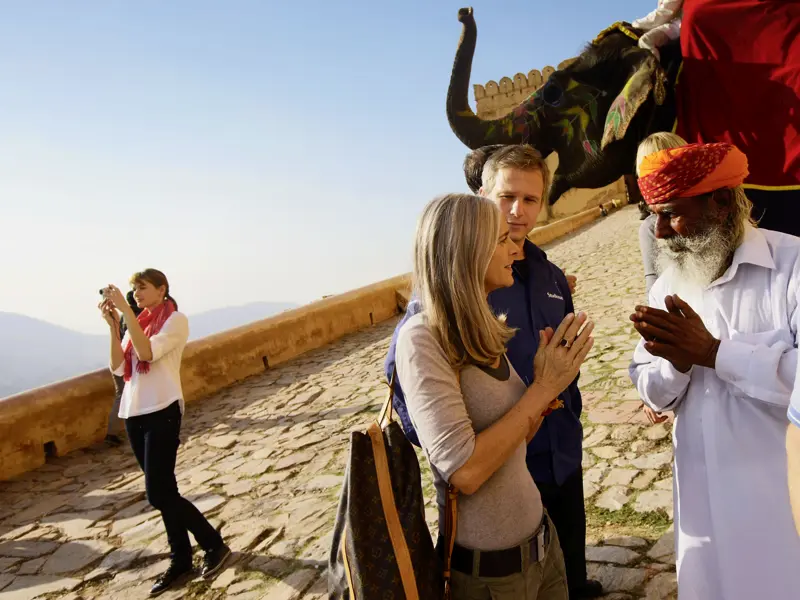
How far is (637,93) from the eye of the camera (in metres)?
3.83

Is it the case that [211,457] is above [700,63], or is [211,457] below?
below

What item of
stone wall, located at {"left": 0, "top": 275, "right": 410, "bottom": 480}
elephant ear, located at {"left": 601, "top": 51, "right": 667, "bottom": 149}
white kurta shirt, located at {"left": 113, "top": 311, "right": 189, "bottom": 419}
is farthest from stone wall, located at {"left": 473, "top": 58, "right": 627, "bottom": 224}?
white kurta shirt, located at {"left": 113, "top": 311, "right": 189, "bottom": 419}

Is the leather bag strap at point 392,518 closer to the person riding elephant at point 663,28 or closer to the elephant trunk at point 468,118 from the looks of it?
the person riding elephant at point 663,28

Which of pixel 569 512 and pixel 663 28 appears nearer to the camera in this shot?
pixel 569 512

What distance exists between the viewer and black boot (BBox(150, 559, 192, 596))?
3.73 meters

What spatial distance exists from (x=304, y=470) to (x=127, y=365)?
1826 millimetres

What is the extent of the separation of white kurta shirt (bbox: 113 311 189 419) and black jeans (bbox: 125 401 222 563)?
2.2 inches

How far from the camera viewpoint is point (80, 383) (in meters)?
7.04

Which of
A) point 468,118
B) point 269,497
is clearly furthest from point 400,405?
point 468,118

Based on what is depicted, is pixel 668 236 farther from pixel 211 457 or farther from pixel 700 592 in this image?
pixel 211 457

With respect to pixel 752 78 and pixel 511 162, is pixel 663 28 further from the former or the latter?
pixel 511 162

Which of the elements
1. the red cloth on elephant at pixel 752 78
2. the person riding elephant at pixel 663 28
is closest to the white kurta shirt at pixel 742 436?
the red cloth on elephant at pixel 752 78

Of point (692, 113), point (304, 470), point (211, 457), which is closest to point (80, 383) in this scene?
point (211, 457)

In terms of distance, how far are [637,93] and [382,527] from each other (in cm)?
320
